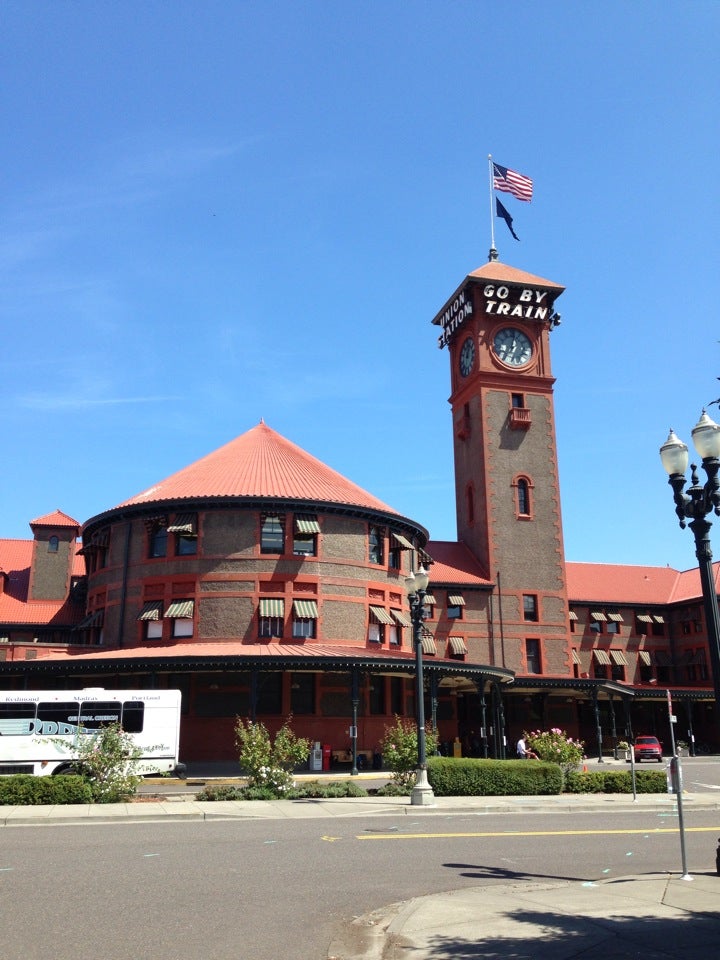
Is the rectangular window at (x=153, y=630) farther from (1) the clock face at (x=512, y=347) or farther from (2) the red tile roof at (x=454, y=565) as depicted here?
(1) the clock face at (x=512, y=347)

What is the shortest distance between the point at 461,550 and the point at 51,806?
38.9 metres

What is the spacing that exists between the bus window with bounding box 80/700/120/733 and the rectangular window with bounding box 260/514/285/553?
12.6m

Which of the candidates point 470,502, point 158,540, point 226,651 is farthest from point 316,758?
point 470,502

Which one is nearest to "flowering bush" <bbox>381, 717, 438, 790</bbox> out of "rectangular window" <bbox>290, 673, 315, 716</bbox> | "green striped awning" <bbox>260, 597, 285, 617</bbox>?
"rectangular window" <bbox>290, 673, 315, 716</bbox>

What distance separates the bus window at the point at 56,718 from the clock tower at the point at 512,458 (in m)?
30.1

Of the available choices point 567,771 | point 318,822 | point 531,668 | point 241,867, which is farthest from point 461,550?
point 241,867

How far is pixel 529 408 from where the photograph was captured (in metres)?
57.8

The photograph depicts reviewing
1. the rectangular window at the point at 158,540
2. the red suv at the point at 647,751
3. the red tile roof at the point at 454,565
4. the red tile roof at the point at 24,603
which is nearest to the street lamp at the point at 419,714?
the rectangular window at the point at 158,540

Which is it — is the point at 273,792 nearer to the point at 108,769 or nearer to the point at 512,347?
the point at 108,769

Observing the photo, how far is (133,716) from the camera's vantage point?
96.9 feet

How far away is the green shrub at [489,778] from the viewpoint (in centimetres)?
2537

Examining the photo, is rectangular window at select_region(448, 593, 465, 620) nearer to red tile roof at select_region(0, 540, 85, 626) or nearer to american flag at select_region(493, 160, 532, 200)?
red tile roof at select_region(0, 540, 85, 626)

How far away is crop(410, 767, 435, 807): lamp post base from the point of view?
2288 centimetres

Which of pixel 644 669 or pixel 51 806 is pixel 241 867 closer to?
pixel 51 806
